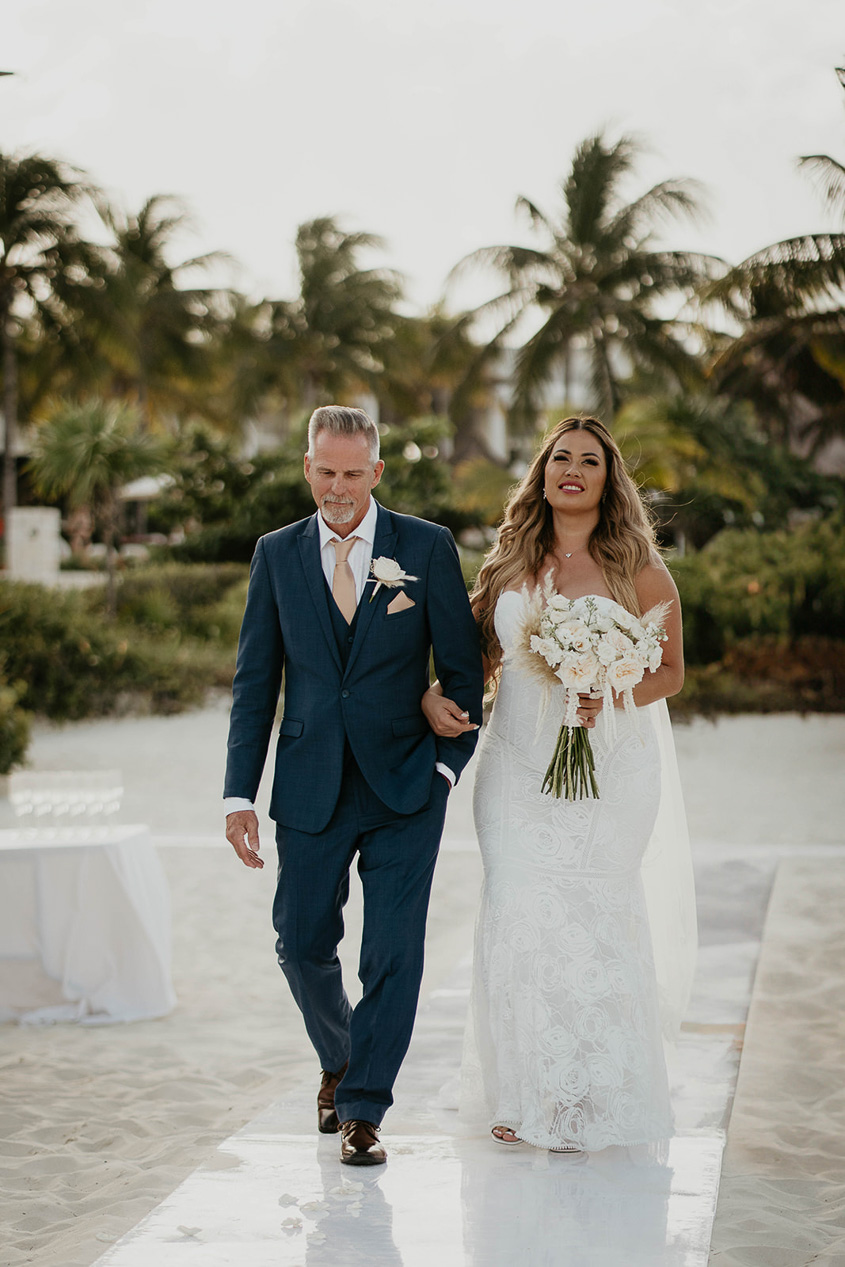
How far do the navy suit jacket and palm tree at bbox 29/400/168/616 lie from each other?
16.6m

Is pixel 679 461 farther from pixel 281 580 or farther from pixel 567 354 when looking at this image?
pixel 281 580

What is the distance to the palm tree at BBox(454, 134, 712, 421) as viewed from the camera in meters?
25.5

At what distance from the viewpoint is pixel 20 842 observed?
19.5ft

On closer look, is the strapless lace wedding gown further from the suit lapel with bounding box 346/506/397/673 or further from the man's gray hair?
the man's gray hair

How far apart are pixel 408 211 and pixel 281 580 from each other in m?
32.5

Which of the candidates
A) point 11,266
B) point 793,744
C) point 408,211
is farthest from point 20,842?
point 408,211

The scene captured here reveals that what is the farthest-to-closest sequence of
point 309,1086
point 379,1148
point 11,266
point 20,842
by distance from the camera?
point 11,266
point 20,842
point 309,1086
point 379,1148

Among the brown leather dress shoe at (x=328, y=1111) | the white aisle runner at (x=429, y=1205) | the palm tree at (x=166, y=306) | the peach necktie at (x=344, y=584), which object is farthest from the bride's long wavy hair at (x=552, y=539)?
the palm tree at (x=166, y=306)

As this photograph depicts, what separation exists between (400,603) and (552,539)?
647 millimetres

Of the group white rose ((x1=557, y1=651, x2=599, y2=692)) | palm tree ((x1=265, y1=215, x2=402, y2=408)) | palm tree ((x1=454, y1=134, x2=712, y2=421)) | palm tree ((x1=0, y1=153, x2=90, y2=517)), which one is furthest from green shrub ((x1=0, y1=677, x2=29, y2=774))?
palm tree ((x1=265, y1=215, x2=402, y2=408))

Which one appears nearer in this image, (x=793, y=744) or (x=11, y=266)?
(x=793, y=744)

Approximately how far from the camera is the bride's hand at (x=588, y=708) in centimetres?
377

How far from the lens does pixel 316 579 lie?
3809 mm

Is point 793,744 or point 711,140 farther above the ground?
point 711,140
